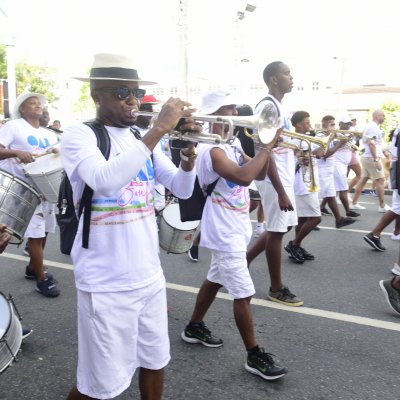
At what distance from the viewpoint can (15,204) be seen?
3068mm

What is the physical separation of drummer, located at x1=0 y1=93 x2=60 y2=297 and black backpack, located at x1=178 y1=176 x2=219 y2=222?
183 cm

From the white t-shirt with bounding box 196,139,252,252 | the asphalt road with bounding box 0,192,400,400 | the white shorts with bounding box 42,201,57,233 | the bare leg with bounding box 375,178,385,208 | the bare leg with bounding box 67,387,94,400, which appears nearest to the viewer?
the bare leg with bounding box 67,387,94,400

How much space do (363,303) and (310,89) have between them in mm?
52102

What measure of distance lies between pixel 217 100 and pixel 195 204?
0.70 metres

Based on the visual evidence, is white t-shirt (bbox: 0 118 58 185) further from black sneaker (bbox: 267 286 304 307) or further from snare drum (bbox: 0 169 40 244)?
black sneaker (bbox: 267 286 304 307)

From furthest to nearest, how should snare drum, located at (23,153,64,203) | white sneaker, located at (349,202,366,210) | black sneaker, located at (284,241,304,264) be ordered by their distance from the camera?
1. white sneaker, located at (349,202,366,210)
2. black sneaker, located at (284,241,304,264)
3. snare drum, located at (23,153,64,203)

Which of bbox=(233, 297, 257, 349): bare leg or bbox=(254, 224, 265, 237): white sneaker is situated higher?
bbox=(233, 297, 257, 349): bare leg

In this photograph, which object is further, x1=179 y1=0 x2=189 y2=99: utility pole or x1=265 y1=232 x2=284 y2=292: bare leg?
x1=179 y1=0 x2=189 y2=99: utility pole

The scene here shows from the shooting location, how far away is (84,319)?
77.7 inches

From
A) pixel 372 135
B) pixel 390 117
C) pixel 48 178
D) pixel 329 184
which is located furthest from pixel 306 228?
pixel 390 117

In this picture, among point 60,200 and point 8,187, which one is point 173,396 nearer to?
point 60,200

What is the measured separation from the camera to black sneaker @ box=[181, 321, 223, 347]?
10.9 ft

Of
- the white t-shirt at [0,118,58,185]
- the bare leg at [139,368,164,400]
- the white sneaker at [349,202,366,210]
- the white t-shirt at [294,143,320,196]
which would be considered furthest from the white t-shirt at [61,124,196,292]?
the white sneaker at [349,202,366,210]

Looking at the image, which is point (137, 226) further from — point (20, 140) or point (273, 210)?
point (20, 140)
